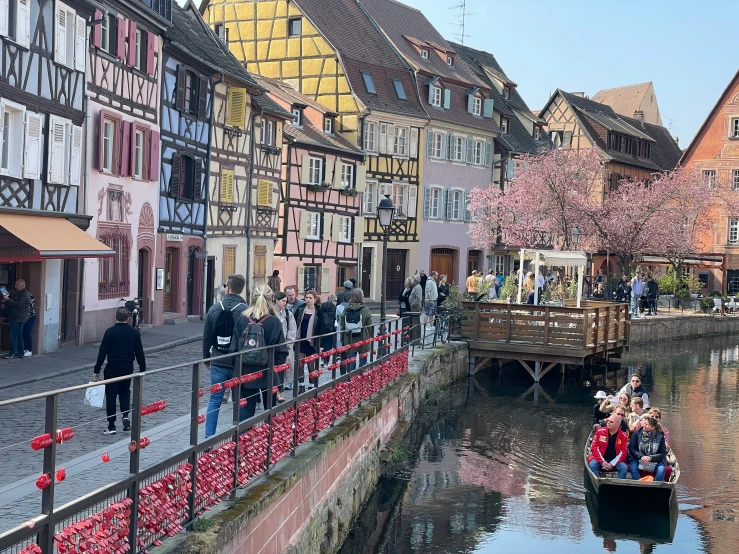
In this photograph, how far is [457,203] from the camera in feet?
175

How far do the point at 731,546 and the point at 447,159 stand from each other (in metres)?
39.6

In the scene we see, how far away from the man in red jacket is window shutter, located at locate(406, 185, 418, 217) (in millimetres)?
34608

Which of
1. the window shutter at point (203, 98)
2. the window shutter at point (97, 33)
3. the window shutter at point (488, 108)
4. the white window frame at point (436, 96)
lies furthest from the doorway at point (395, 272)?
the window shutter at point (97, 33)

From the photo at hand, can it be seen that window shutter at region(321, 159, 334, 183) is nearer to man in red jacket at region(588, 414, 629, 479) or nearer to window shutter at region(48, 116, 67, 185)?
window shutter at region(48, 116, 67, 185)

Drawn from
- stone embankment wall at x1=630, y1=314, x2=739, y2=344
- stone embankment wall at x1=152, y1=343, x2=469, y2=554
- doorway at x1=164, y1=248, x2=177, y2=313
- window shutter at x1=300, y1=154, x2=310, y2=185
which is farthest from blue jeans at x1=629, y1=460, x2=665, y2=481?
window shutter at x1=300, y1=154, x2=310, y2=185

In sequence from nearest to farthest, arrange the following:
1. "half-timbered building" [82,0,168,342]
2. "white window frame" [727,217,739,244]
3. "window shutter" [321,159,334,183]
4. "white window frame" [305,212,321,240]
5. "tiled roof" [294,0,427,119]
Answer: "half-timbered building" [82,0,168,342]
"white window frame" [305,212,321,240]
"window shutter" [321,159,334,183]
"tiled roof" [294,0,427,119]
"white window frame" [727,217,739,244]

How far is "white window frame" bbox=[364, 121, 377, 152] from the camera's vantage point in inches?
1845

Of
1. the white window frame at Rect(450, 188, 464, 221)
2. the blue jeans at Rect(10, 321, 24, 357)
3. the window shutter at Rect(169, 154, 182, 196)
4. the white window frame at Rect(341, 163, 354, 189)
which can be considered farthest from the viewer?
the white window frame at Rect(450, 188, 464, 221)

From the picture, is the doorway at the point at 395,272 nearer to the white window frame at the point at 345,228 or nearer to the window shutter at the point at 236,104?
the white window frame at the point at 345,228

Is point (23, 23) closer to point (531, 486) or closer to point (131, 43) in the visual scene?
point (131, 43)

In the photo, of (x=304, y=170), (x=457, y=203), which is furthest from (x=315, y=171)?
(x=457, y=203)

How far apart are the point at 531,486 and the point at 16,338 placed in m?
10.2

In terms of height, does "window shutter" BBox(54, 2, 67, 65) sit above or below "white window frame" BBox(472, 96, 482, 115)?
below

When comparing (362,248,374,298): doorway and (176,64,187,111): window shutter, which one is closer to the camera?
(176,64,187,111): window shutter
